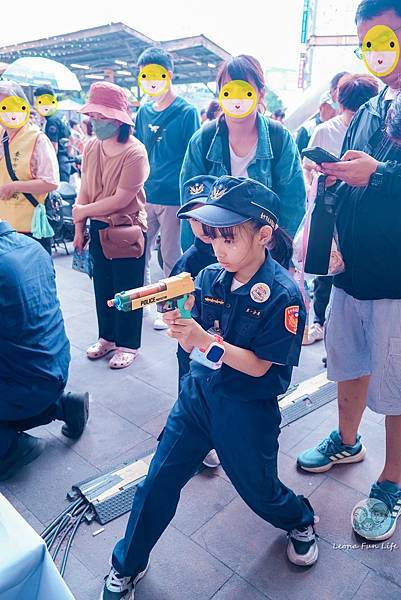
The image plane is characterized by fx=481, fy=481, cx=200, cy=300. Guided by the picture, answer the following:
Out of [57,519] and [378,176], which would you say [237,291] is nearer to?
[378,176]

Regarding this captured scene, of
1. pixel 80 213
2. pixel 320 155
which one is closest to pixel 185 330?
pixel 320 155

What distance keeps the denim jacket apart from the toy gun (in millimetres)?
1051

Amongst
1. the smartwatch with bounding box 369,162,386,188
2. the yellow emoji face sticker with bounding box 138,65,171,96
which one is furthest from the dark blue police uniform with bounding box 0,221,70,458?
the yellow emoji face sticker with bounding box 138,65,171,96

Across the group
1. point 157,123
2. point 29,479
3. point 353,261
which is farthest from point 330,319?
point 157,123

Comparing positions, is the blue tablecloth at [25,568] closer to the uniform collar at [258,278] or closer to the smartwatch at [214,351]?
the smartwatch at [214,351]

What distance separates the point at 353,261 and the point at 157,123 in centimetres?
208

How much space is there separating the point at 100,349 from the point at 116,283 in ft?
1.67

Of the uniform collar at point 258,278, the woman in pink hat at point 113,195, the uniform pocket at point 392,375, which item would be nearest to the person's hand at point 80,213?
the woman in pink hat at point 113,195

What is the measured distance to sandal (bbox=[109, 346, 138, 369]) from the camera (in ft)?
9.87

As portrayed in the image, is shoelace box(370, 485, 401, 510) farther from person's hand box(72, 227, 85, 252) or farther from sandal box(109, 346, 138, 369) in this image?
person's hand box(72, 227, 85, 252)

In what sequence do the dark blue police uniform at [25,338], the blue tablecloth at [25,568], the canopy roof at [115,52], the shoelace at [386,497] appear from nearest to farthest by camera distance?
the blue tablecloth at [25,568]
the shoelace at [386,497]
the dark blue police uniform at [25,338]
the canopy roof at [115,52]

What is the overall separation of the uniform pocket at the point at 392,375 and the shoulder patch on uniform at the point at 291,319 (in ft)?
1.63

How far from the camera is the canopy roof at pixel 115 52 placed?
28.5ft

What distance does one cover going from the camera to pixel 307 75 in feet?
28.1
